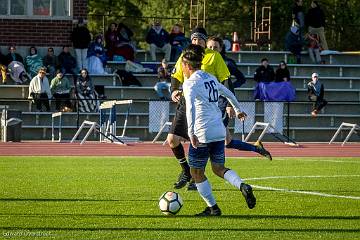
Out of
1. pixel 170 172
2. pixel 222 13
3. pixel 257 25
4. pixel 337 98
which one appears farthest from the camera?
pixel 222 13

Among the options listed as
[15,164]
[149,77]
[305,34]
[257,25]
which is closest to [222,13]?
[257,25]

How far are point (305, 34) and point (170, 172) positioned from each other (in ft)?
73.1

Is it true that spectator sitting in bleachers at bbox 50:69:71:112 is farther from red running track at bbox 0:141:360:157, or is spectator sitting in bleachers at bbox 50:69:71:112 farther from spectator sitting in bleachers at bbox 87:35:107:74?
red running track at bbox 0:141:360:157

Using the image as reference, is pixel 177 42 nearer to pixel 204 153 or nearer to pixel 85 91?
pixel 85 91

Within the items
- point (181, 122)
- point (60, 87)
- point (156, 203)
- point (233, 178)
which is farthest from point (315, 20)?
point (233, 178)

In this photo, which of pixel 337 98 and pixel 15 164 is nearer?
pixel 15 164

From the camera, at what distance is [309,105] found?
120 feet

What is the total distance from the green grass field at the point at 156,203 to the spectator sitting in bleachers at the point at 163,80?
13.9 metres

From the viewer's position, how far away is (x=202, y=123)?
12.5 m

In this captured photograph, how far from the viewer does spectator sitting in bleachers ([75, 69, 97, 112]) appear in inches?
1358

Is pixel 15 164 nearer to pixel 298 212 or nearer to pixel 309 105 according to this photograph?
pixel 298 212

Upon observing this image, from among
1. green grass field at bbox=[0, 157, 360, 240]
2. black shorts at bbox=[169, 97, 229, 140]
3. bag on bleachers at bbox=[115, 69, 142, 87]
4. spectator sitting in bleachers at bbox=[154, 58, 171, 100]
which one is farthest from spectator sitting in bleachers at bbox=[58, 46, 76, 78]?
black shorts at bbox=[169, 97, 229, 140]

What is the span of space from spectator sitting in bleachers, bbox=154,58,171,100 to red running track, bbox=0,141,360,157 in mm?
3669

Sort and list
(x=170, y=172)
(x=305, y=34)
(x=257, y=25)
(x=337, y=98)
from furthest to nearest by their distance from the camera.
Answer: (x=257, y=25) → (x=305, y=34) → (x=337, y=98) → (x=170, y=172)
